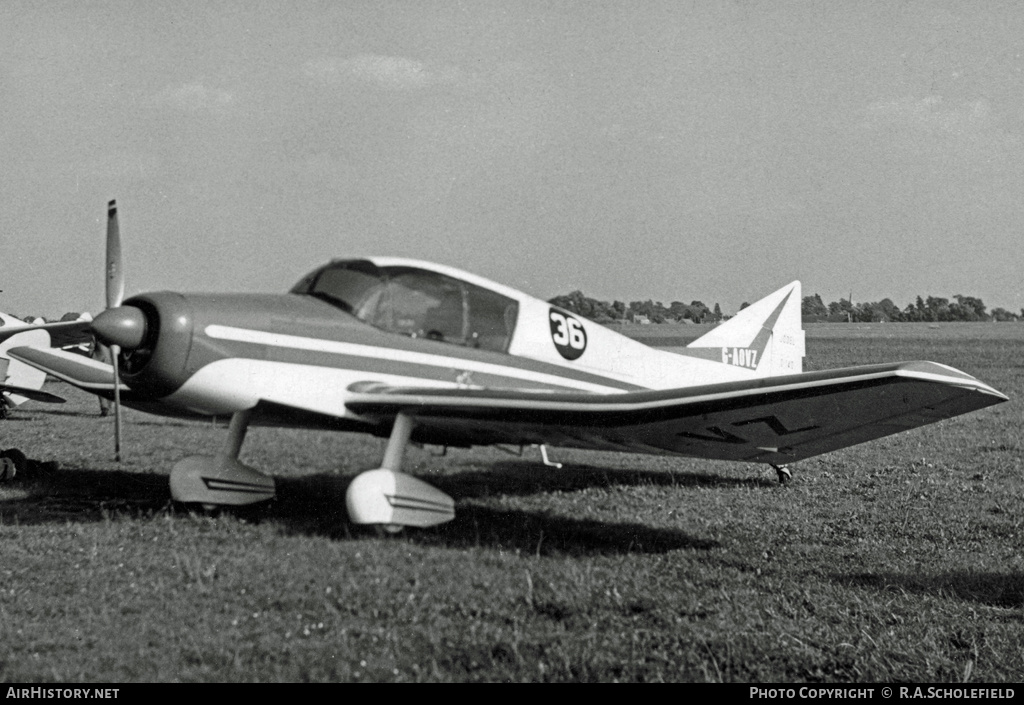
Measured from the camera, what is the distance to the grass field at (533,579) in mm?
3867

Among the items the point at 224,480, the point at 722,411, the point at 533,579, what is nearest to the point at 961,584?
the point at 722,411

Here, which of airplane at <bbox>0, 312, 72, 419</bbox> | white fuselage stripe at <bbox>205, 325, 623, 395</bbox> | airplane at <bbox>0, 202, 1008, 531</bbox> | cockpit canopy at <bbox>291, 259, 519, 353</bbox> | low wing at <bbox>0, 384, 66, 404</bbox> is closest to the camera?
airplane at <bbox>0, 202, 1008, 531</bbox>

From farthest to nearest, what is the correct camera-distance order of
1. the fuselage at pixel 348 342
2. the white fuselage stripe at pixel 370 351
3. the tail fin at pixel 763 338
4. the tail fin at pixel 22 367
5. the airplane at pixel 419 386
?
the tail fin at pixel 22 367 → the tail fin at pixel 763 338 → the white fuselage stripe at pixel 370 351 → the fuselage at pixel 348 342 → the airplane at pixel 419 386

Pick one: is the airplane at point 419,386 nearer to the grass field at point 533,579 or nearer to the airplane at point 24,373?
the grass field at point 533,579

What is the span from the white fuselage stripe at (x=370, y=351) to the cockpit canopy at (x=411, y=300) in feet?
0.58

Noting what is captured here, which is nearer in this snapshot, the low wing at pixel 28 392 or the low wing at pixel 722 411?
the low wing at pixel 722 411

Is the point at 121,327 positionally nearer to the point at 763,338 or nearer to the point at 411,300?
the point at 411,300

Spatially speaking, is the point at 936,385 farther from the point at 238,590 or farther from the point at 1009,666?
the point at 238,590

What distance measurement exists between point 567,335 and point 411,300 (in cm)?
171

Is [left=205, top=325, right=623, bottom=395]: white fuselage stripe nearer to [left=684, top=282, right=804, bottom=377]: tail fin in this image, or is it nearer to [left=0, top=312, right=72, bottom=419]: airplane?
[left=684, top=282, right=804, bottom=377]: tail fin

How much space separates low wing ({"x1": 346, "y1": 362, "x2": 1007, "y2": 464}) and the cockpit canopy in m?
0.66

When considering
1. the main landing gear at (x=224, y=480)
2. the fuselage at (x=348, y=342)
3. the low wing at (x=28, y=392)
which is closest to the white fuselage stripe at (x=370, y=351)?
the fuselage at (x=348, y=342)

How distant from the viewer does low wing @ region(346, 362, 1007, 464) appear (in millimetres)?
5102

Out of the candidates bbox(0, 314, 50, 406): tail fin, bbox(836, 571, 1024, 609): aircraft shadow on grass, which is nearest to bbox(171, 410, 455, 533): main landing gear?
bbox(836, 571, 1024, 609): aircraft shadow on grass
